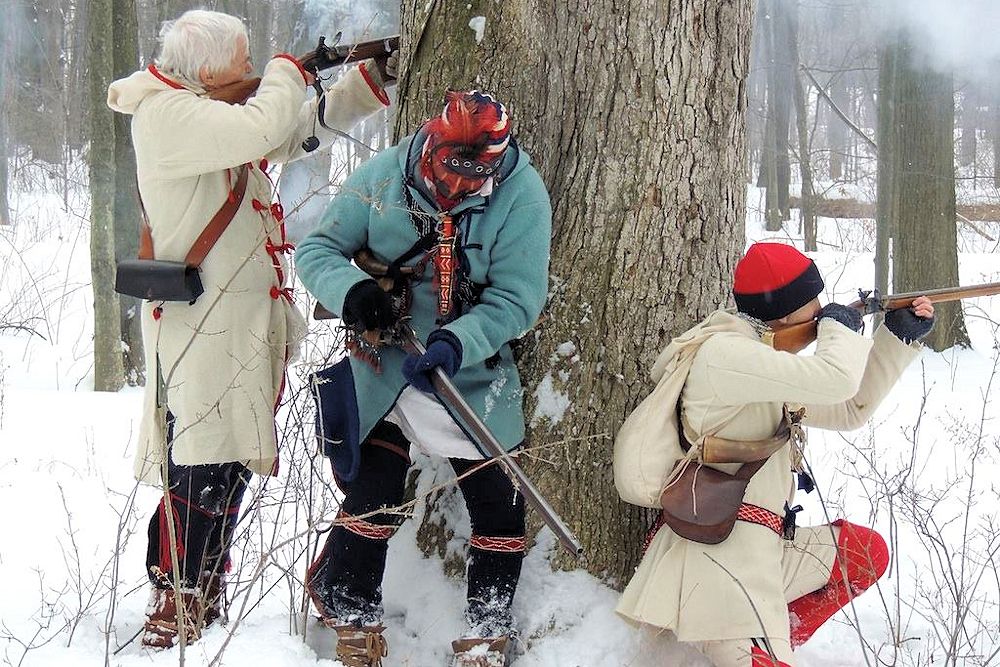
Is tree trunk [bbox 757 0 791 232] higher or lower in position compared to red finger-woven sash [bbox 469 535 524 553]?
higher

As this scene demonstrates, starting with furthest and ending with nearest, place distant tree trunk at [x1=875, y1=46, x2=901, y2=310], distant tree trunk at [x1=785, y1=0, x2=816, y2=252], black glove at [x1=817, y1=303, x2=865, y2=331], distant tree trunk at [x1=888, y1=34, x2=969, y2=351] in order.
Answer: distant tree trunk at [x1=785, y1=0, x2=816, y2=252] < distant tree trunk at [x1=875, y1=46, x2=901, y2=310] < distant tree trunk at [x1=888, y1=34, x2=969, y2=351] < black glove at [x1=817, y1=303, x2=865, y2=331]

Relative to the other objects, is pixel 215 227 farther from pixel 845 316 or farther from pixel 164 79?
pixel 845 316

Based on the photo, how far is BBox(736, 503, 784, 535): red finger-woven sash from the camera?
262 centimetres

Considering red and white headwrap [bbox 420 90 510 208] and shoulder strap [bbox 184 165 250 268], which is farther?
shoulder strap [bbox 184 165 250 268]

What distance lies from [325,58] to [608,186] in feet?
3.24

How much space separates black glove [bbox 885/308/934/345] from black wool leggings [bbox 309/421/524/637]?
1251 mm

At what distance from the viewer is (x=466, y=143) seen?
2.45 meters

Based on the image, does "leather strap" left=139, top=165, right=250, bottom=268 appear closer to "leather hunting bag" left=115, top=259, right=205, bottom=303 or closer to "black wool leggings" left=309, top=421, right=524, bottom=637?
"leather hunting bag" left=115, top=259, right=205, bottom=303

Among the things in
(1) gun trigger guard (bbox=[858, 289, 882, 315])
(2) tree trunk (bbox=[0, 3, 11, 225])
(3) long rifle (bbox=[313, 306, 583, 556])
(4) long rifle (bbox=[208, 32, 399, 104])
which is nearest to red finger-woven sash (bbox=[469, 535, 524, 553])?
(3) long rifle (bbox=[313, 306, 583, 556])

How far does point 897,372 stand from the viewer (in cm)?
282

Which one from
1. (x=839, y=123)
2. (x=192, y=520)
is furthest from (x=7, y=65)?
(x=839, y=123)

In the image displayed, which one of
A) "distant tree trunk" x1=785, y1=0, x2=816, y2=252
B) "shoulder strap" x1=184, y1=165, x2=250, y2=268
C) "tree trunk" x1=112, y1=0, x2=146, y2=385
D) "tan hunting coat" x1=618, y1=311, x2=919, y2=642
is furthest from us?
"distant tree trunk" x1=785, y1=0, x2=816, y2=252

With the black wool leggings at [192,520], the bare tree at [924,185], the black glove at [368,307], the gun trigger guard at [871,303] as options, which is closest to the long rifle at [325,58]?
the black glove at [368,307]

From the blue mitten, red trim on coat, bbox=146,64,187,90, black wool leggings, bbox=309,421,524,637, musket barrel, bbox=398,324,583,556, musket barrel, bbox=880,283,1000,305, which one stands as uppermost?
red trim on coat, bbox=146,64,187,90
